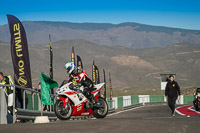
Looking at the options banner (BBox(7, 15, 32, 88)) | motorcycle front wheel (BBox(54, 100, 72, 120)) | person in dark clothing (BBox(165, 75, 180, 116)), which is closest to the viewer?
motorcycle front wheel (BBox(54, 100, 72, 120))

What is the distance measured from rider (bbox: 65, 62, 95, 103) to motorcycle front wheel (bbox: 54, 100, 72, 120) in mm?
843

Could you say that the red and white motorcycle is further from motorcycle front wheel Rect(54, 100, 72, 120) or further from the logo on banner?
the logo on banner

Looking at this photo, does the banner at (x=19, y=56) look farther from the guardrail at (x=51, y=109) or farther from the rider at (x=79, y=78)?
the rider at (x=79, y=78)

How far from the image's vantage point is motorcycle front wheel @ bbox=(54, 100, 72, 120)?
563 inches

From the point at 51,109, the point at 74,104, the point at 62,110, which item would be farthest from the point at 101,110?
the point at 51,109

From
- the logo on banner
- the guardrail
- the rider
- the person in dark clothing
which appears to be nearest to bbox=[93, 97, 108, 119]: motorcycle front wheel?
the rider

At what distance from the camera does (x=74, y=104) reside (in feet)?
49.1

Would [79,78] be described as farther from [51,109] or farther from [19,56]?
[51,109]

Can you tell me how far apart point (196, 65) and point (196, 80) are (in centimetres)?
1616

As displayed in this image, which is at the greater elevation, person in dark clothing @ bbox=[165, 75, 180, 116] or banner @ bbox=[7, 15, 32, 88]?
banner @ bbox=[7, 15, 32, 88]

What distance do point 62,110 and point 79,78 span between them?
1247 millimetres

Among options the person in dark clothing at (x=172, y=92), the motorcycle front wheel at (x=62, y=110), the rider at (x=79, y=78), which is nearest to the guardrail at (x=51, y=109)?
the motorcycle front wheel at (x=62, y=110)

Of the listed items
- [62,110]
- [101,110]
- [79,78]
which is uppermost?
[79,78]

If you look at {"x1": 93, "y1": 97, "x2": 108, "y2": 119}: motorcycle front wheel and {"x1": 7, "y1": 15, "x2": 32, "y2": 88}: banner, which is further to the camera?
{"x1": 7, "y1": 15, "x2": 32, "y2": 88}: banner
